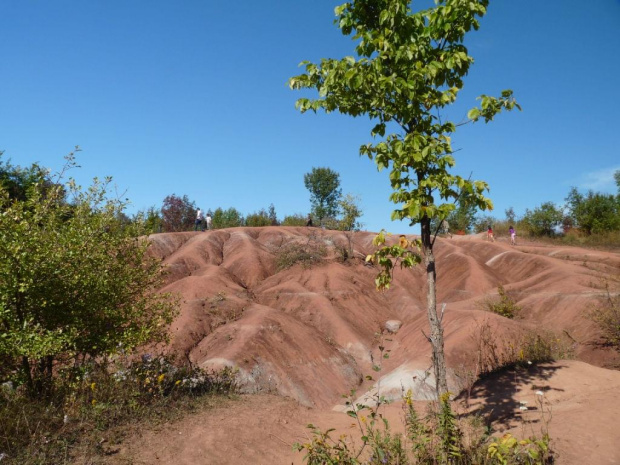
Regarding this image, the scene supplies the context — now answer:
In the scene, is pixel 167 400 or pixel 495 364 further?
pixel 495 364

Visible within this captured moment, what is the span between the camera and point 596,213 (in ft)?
157

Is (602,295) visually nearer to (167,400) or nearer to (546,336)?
(546,336)

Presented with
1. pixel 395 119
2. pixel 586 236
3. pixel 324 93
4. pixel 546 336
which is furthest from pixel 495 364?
pixel 586 236

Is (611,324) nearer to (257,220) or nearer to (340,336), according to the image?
(340,336)

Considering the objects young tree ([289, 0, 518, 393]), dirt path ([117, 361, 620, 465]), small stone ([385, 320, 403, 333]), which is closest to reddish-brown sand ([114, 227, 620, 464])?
dirt path ([117, 361, 620, 465])

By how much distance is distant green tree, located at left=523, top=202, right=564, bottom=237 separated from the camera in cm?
4925

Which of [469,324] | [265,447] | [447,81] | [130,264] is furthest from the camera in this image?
[469,324]

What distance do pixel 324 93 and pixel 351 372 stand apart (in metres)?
14.4

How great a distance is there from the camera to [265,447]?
7965 mm

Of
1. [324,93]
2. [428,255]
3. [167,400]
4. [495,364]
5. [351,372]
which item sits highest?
[324,93]

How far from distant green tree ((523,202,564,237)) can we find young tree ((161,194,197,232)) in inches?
1631

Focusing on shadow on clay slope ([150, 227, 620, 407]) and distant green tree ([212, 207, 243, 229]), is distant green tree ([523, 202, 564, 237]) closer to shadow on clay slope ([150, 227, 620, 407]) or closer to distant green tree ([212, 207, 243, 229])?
shadow on clay slope ([150, 227, 620, 407])

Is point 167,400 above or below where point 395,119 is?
below

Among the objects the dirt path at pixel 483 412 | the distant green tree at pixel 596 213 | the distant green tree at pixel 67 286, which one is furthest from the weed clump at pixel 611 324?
the distant green tree at pixel 596 213
